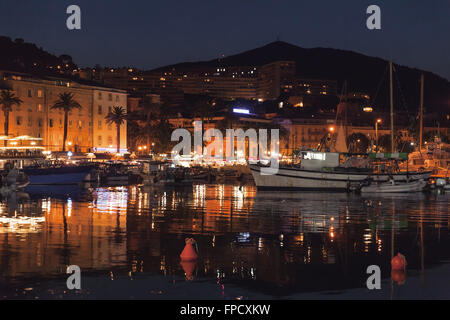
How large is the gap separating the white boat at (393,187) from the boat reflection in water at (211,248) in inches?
936

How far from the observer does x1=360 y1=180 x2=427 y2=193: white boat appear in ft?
226

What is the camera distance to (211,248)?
26047mm

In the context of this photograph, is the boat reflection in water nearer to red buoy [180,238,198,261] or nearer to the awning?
red buoy [180,238,198,261]

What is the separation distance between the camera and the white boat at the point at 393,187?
68.8 meters

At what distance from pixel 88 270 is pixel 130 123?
456 ft

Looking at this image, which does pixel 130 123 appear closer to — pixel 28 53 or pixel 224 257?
pixel 28 53

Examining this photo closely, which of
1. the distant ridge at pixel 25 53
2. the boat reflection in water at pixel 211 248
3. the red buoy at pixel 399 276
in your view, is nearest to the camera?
the boat reflection in water at pixel 211 248

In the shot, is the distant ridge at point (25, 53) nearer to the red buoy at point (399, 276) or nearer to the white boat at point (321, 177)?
the white boat at point (321, 177)

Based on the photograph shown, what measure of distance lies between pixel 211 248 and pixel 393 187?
46.9 metres

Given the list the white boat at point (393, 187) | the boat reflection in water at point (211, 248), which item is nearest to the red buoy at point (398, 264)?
the boat reflection in water at point (211, 248)

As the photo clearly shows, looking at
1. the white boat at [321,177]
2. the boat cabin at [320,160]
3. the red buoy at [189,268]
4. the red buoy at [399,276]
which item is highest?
the boat cabin at [320,160]

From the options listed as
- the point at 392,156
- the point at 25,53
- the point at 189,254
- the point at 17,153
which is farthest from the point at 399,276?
the point at 25,53

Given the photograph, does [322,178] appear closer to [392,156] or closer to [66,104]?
[392,156]
